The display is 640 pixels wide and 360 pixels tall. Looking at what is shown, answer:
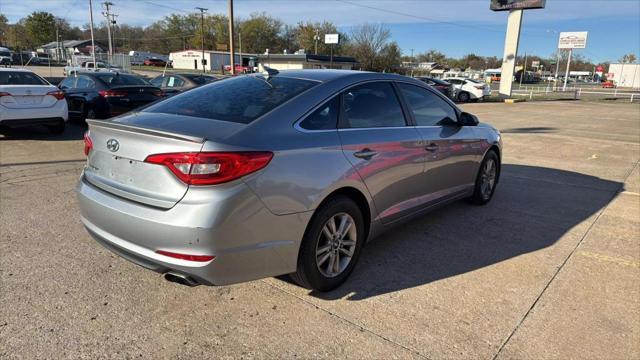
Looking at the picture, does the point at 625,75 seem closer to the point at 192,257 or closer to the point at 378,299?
the point at 378,299

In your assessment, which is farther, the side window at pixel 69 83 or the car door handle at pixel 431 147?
the side window at pixel 69 83

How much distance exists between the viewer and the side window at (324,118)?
3119 millimetres

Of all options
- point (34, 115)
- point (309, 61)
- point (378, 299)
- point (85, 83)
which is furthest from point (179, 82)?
point (309, 61)

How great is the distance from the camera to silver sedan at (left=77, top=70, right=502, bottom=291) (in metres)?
2.57

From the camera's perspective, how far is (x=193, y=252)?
2.56 m

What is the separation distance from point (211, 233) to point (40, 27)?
9956cm

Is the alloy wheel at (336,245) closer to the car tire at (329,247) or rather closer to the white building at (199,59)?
the car tire at (329,247)

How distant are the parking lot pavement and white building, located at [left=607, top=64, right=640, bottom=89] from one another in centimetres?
8536

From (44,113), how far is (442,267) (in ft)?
29.4

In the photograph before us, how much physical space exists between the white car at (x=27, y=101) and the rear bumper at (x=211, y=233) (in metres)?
7.45

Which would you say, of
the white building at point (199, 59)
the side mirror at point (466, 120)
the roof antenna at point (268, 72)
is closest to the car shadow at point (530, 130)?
the side mirror at point (466, 120)

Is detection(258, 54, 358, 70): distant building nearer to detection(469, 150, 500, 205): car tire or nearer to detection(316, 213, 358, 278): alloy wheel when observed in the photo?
detection(469, 150, 500, 205): car tire

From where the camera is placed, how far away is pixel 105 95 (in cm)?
1073

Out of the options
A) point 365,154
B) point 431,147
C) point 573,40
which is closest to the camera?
point 365,154
